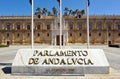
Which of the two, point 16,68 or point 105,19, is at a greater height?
point 105,19

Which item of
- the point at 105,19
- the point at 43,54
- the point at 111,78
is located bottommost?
the point at 111,78

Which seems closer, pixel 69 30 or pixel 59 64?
pixel 59 64

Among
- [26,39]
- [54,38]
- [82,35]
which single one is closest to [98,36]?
[82,35]

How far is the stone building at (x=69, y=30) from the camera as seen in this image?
190 ft

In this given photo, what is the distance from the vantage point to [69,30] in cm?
5831

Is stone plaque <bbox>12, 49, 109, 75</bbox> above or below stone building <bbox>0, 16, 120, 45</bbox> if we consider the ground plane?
below

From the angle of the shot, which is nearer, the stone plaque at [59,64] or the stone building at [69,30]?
the stone plaque at [59,64]

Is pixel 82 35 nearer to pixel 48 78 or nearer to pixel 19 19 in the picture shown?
pixel 19 19

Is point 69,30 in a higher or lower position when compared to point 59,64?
higher

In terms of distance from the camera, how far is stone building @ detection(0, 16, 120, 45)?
57969 mm

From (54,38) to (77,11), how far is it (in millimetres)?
25615

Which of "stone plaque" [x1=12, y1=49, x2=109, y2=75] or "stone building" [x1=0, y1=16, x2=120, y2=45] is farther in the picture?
"stone building" [x1=0, y1=16, x2=120, y2=45]

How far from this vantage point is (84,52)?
30.2 feet

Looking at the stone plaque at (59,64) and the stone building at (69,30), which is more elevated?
the stone building at (69,30)
